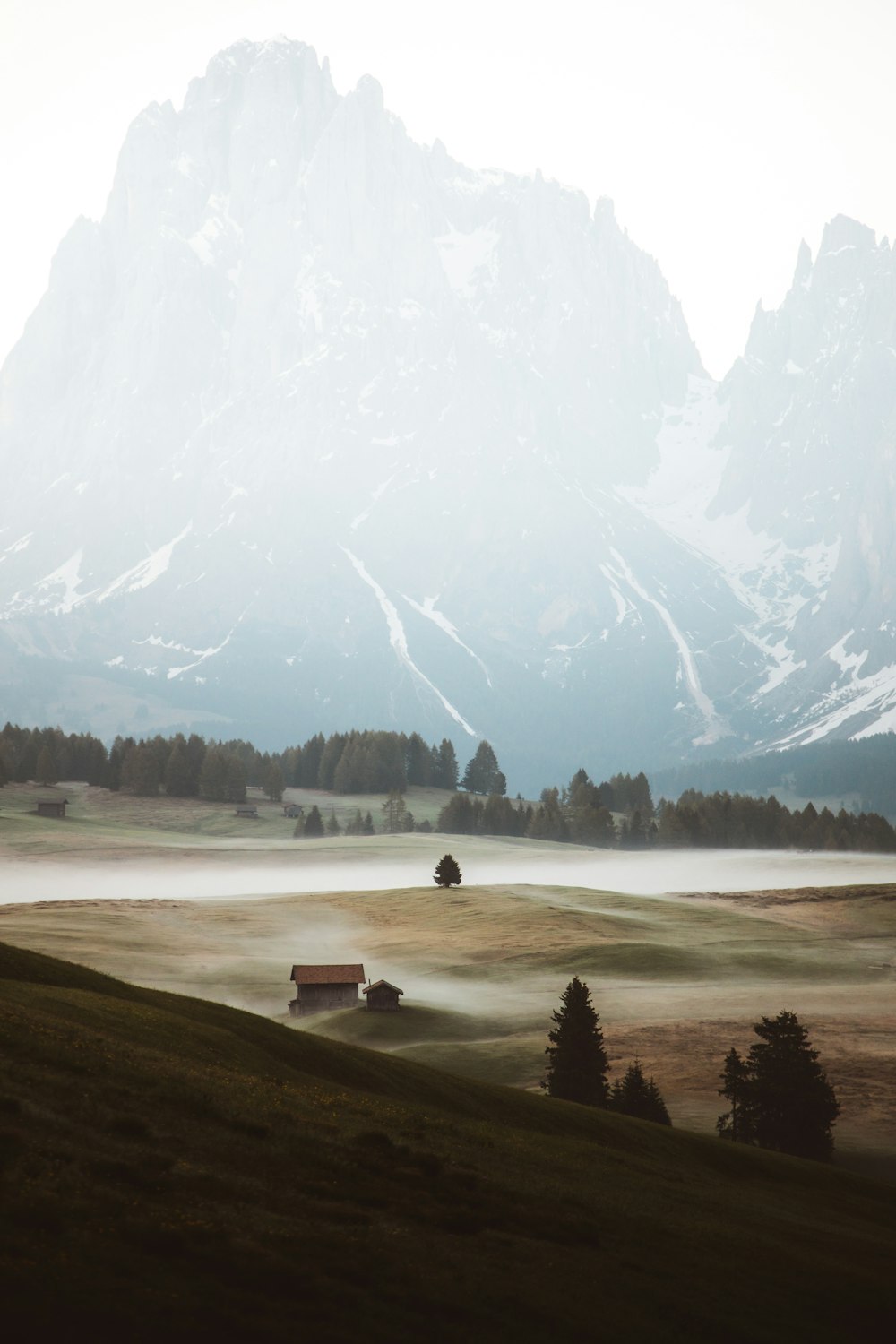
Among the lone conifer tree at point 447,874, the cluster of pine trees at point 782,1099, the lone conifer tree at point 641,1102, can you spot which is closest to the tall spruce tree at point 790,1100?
the cluster of pine trees at point 782,1099

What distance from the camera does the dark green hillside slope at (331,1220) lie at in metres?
18.5

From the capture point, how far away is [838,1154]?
5603cm

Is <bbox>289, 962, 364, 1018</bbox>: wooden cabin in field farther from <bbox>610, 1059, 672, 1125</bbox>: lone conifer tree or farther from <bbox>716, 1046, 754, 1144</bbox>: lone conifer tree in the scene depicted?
<bbox>716, 1046, 754, 1144</bbox>: lone conifer tree

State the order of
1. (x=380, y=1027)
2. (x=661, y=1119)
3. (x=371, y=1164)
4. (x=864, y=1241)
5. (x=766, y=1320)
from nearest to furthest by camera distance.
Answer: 1. (x=766, y=1320)
2. (x=371, y=1164)
3. (x=864, y=1241)
4. (x=661, y=1119)
5. (x=380, y=1027)

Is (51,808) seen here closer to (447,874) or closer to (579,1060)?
(447,874)

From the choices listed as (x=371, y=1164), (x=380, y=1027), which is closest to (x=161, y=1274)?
(x=371, y=1164)

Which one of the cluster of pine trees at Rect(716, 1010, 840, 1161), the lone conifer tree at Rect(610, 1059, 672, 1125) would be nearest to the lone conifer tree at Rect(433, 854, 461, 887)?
the cluster of pine trees at Rect(716, 1010, 840, 1161)

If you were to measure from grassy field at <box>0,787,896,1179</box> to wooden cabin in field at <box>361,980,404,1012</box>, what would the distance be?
3.20 feet

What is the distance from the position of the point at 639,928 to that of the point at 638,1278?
9923 cm

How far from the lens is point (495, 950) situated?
357 ft

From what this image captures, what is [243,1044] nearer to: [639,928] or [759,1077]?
[759,1077]

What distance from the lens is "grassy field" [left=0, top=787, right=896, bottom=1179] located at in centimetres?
7225

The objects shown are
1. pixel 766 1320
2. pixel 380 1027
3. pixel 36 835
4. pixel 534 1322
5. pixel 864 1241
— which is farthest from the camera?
pixel 36 835

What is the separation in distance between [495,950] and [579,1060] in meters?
50.0
